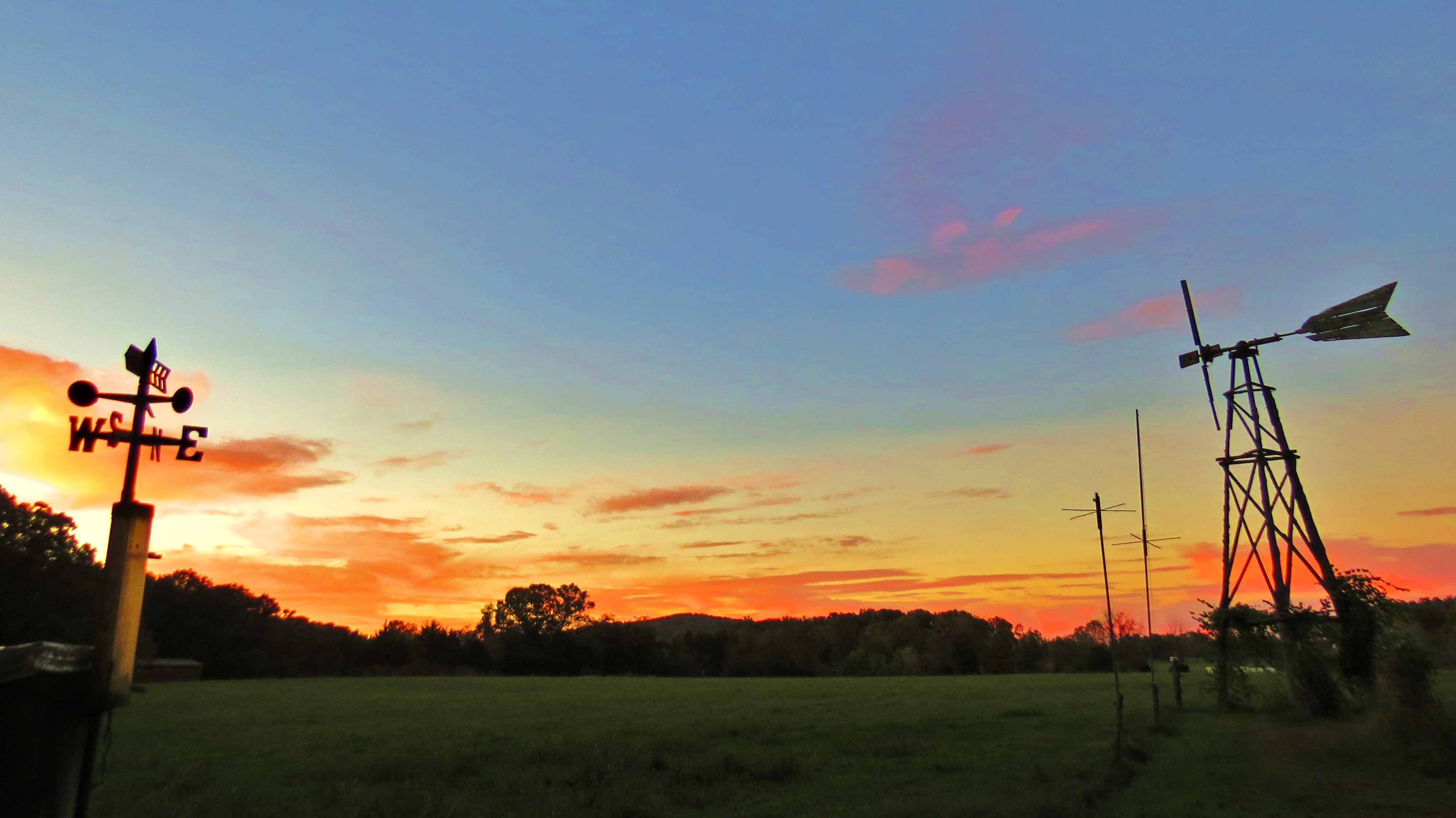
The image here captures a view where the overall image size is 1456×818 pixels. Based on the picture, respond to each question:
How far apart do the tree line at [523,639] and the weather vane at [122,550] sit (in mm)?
73090

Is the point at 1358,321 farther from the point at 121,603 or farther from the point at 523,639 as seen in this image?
the point at 523,639

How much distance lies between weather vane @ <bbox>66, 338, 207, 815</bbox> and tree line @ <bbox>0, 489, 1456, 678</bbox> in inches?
2878

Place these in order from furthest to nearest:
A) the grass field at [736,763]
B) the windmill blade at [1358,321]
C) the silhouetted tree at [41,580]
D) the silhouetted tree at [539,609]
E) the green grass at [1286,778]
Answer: the silhouetted tree at [539,609]
the silhouetted tree at [41,580]
the windmill blade at [1358,321]
the grass field at [736,763]
the green grass at [1286,778]

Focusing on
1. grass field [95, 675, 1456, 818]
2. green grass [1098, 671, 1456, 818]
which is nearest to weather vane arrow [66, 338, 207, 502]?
grass field [95, 675, 1456, 818]

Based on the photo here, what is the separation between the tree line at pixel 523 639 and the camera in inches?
2857

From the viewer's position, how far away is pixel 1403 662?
2541cm

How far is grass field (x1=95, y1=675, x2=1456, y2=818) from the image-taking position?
19.2 meters

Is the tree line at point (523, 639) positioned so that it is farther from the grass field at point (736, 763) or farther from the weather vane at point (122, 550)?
the weather vane at point (122, 550)

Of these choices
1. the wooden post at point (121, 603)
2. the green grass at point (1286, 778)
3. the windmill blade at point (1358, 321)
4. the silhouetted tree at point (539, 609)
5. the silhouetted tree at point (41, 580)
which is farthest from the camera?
the silhouetted tree at point (539, 609)

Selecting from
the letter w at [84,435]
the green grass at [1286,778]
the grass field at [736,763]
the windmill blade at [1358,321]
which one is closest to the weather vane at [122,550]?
the letter w at [84,435]

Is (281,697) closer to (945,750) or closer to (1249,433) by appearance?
(945,750)

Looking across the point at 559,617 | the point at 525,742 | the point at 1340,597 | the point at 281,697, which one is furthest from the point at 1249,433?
the point at 559,617

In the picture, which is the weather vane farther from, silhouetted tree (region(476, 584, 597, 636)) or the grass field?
silhouetted tree (region(476, 584, 597, 636))

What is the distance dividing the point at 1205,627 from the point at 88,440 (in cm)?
3811
